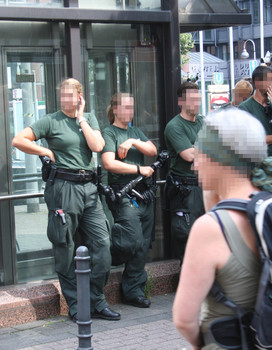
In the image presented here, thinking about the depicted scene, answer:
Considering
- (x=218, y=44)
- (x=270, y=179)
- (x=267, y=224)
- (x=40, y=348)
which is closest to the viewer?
(x=267, y=224)

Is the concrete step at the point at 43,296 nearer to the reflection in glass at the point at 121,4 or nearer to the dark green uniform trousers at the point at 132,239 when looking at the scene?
the dark green uniform trousers at the point at 132,239

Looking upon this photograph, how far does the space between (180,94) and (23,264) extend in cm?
231

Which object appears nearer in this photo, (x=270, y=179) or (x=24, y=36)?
(x=270, y=179)

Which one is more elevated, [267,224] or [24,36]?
[24,36]

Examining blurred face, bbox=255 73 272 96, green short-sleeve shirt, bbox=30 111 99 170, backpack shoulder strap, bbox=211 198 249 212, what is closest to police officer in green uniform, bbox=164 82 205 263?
blurred face, bbox=255 73 272 96

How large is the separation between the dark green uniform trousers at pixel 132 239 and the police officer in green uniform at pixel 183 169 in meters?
0.27

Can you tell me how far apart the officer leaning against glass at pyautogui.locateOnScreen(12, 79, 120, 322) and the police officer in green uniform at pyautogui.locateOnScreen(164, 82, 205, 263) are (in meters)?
0.90

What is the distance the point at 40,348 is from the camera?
5.45m

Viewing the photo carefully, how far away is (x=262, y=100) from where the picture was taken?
623 cm

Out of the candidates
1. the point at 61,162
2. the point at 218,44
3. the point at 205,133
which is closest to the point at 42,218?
the point at 61,162

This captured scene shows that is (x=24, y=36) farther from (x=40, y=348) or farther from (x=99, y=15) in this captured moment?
(x=40, y=348)

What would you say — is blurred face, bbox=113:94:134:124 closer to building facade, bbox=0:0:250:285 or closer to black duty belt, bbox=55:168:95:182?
building facade, bbox=0:0:250:285

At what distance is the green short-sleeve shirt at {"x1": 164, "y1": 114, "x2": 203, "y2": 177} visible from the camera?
6613 mm

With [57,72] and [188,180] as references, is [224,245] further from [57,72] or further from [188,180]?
[57,72]
